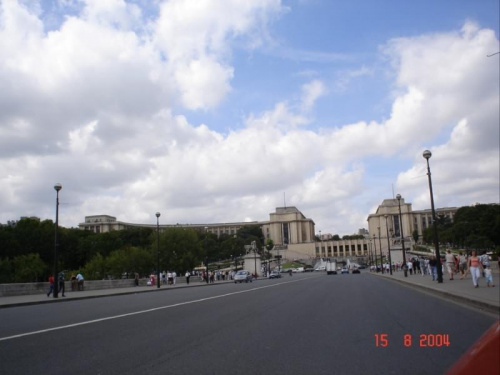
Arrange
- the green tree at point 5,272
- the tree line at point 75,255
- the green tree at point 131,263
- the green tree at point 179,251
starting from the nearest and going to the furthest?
the green tree at point 5,272 → the tree line at point 75,255 → the green tree at point 131,263 → the green tree at point 179,251

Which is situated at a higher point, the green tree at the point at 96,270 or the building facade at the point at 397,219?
the building facade at the point at 397,219

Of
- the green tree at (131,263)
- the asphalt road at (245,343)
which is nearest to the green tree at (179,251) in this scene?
the green tree at (131,263)

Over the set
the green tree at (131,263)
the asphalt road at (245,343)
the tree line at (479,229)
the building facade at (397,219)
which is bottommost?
the asphalt road at (245,343)

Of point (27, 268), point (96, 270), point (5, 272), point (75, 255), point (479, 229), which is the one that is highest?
point (479, 229)

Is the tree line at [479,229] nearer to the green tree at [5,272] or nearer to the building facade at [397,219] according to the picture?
the green tree at [5,272]

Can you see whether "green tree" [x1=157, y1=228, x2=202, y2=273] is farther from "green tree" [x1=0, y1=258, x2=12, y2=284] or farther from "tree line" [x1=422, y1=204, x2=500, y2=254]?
"tree line" [x1=422, y1=204, x2=500, y2=254]

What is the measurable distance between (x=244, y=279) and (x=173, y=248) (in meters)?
30.8

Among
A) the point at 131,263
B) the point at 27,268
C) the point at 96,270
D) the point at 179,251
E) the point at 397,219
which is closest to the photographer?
the point at 27,268

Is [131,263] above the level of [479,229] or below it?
below

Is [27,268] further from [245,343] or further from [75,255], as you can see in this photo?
[245,343]

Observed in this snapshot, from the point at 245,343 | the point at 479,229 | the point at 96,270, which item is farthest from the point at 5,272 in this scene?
the point at 479,229

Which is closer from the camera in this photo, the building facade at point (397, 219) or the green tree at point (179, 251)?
the green tree at point (179, 251)

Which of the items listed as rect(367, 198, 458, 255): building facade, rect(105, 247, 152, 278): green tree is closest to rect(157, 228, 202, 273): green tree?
rect(105, 247, 152, 278): green tree

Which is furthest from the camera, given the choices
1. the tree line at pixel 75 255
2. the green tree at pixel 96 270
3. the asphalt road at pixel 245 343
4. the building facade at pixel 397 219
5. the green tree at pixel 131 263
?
the building facade at pixel 397 219
